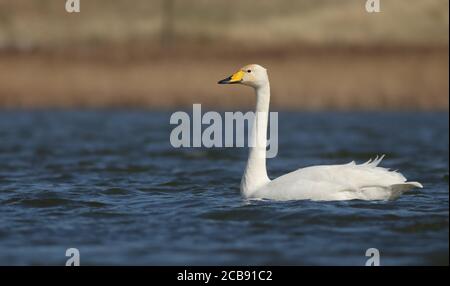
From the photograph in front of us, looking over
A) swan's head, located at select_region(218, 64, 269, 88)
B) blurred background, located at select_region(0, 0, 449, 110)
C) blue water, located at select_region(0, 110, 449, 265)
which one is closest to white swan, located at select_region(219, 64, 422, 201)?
swan's head, located at select_region(218, 64, 269, 88)

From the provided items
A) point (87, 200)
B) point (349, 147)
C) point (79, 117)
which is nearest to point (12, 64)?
point (79, 117)

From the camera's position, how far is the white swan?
36.0 feet

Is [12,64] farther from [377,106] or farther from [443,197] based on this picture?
[443,197]

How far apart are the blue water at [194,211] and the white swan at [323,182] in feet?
0.42

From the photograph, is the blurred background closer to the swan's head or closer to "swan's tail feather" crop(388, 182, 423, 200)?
the swan's head

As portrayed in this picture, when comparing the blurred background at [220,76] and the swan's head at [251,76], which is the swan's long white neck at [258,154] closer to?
the swan's head at [251,76]

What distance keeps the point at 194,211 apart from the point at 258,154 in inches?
40.4

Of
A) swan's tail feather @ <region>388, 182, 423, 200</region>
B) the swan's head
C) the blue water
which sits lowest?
the blue water

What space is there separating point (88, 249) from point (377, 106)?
19519 millimetres

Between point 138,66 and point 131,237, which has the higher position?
point 138,66

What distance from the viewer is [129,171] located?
16.3 m

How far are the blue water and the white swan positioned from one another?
0.13 metres

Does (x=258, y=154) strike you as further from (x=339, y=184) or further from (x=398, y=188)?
(x=398, y=188)

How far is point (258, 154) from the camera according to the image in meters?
11.7
